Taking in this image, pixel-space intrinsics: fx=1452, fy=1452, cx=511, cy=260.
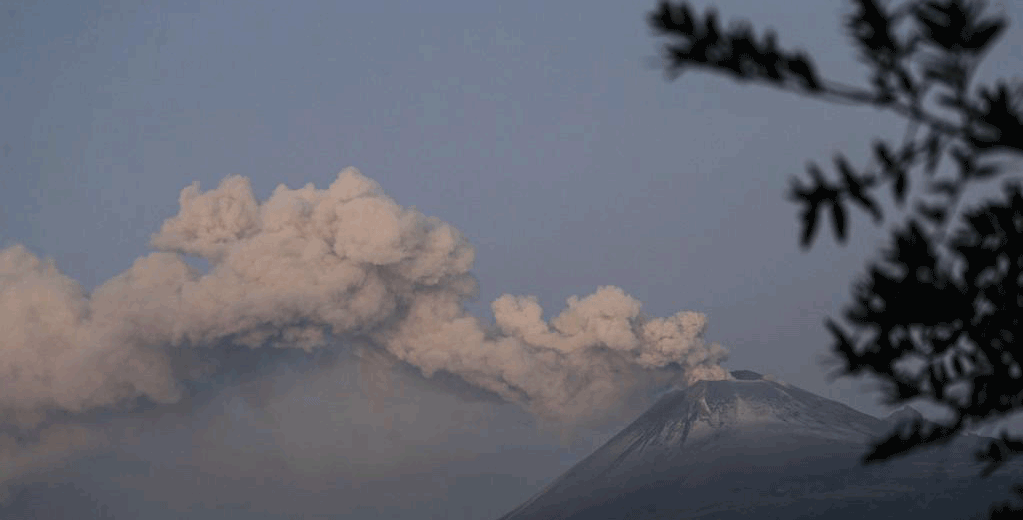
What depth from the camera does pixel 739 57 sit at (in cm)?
566

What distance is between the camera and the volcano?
6053 inches

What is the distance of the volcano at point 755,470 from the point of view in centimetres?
15375

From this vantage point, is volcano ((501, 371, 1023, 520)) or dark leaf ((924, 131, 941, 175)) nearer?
dark leaf ((924, 131, 941, 175))

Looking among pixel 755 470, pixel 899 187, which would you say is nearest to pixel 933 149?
pixel 899 187

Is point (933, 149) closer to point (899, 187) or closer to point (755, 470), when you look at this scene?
point (899, 187)

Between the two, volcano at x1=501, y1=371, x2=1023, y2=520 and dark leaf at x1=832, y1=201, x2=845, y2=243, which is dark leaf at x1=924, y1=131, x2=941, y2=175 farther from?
volcano at x1=501, y1=371, x2=1023, y2=520

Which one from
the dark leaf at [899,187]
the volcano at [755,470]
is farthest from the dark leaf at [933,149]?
the volcano at [755,470]

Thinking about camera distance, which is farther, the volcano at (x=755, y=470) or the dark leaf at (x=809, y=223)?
the volcano at (x=755, y=470)

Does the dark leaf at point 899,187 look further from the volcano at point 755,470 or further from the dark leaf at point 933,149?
the volcano at point 755,470

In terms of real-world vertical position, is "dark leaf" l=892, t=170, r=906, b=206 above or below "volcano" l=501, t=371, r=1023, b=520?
below

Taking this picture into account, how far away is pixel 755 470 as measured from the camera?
16412 centimetres

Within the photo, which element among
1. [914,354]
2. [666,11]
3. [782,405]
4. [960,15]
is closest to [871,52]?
[960,15]

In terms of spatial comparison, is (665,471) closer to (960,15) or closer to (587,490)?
(587,490)

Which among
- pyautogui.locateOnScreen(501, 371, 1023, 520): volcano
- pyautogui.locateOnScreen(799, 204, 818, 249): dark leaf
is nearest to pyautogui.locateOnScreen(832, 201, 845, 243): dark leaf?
pyautogui.locateOnScreen(799, 204, 818, 249): dark leaf
